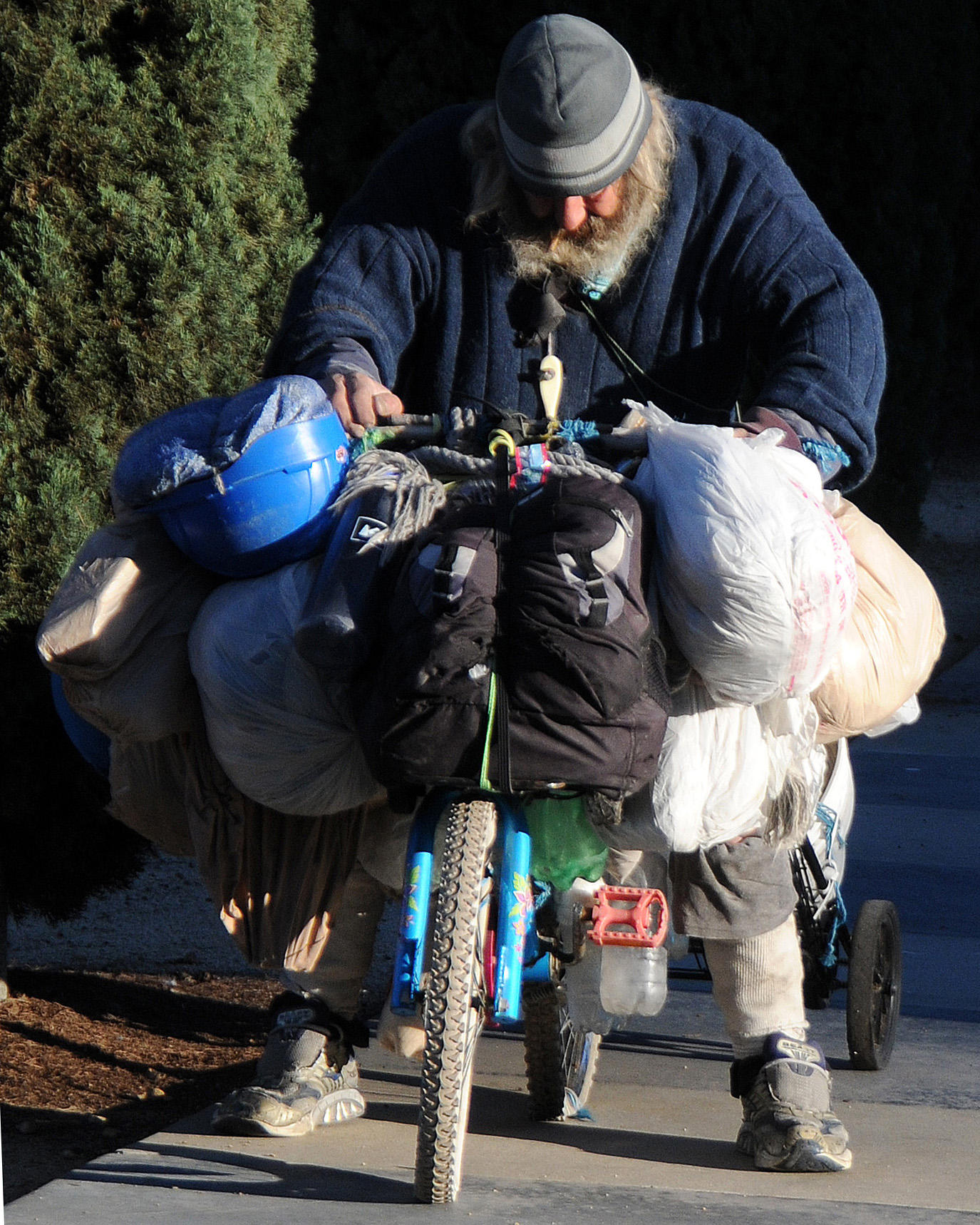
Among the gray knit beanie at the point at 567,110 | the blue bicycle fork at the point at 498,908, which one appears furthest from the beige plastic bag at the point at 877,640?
the gray knit beanie at the point at 567,110

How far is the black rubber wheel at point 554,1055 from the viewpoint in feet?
9.90

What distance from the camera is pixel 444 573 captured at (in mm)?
2330

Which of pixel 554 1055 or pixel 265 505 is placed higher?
pixel 265 505

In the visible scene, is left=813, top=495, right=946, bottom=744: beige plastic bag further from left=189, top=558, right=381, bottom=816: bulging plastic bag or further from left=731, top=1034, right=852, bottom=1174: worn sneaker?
left=189, top=558, right=381, bottom=816: bulging plastic bag

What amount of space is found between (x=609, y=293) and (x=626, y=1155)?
62.1 inches

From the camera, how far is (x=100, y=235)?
3436 mm

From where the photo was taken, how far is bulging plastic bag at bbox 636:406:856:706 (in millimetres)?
2449

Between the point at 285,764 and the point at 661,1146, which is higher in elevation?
the point at 285,764

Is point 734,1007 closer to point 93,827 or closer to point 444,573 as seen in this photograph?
point 444,573

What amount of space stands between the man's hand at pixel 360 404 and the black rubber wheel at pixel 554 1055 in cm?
103

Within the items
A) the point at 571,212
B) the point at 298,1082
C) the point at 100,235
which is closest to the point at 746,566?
the point at 571,212

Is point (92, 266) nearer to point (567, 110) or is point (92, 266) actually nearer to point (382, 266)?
point (382, 266)

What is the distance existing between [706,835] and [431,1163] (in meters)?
0.68

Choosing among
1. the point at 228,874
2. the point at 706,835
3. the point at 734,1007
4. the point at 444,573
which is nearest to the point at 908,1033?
the point at 734,1007
